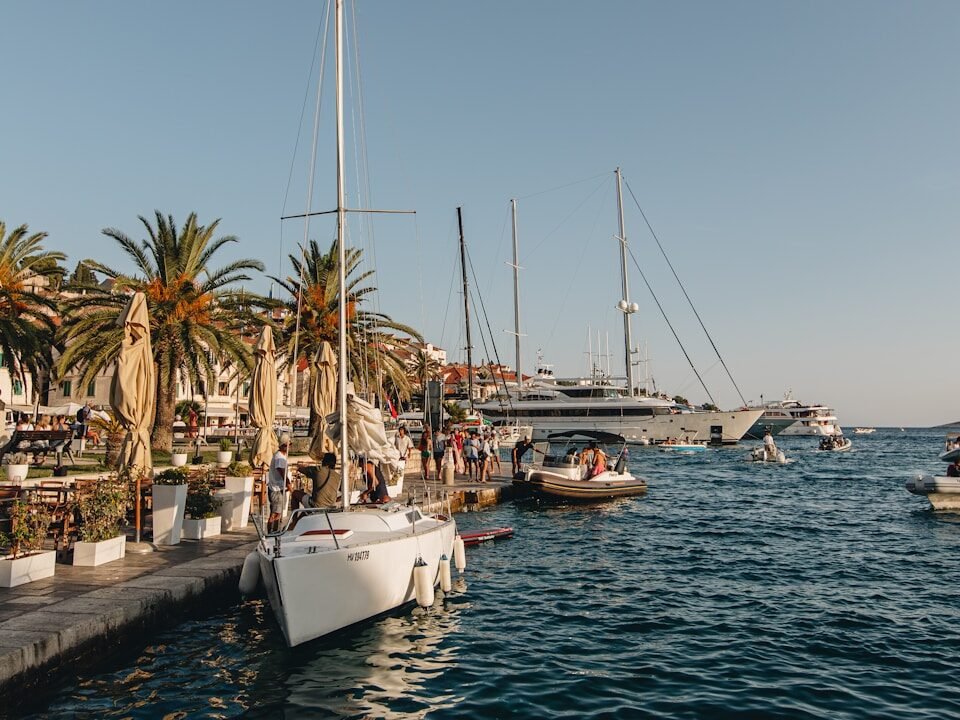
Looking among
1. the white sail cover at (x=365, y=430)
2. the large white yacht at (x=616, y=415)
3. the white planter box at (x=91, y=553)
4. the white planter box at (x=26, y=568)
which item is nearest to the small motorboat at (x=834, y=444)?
the large white yacht at (x=616, y=415)

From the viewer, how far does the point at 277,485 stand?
1414 cm

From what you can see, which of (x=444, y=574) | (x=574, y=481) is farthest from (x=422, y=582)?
(x=574, y=481)

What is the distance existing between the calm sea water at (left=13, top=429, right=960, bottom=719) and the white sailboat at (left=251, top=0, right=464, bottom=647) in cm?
49

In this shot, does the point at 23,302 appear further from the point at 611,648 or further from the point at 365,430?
the point at 611,648

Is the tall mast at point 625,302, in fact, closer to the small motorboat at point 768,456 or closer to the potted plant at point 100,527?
the small motorboat at point 768,456

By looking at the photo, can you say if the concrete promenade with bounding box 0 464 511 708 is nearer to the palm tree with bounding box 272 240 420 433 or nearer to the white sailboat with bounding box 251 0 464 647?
the white sailboat with bounding box 251 0 464 647

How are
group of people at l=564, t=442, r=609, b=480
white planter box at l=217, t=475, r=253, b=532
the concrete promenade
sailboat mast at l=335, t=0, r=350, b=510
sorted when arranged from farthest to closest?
group of people at l=564, t=442, r=609, b=480 < white planter box at l=217, t=475, r=253, b=532 < sailboat mast at l=335, t=0, r=350, b=510 < the concrete promenade

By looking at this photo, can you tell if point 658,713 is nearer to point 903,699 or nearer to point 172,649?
point 903,699

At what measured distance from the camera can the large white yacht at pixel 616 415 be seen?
7112cm

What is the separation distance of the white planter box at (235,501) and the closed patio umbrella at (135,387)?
1.67 m

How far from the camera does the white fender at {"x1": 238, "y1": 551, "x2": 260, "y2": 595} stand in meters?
10.5

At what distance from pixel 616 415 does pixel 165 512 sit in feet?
205

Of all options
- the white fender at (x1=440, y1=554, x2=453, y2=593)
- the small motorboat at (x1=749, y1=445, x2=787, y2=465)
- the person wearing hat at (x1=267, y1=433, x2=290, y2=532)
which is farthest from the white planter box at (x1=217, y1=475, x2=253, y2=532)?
the small motorboat at (x1=749, y1=445, x2=787, y2=465)

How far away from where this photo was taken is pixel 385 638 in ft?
34.1
